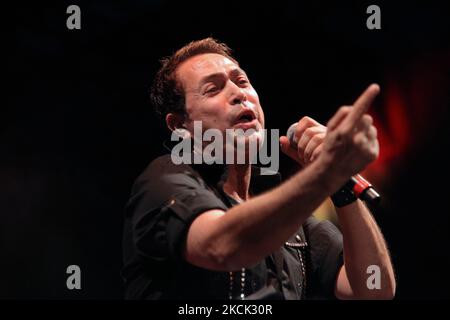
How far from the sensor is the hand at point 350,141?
970mm

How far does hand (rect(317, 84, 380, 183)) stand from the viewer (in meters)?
0.97

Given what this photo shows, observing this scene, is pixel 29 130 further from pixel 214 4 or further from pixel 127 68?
pixel 214 4

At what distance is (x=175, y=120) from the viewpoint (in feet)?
5.57

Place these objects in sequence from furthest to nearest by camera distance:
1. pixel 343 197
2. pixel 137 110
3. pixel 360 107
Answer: pixel 137 110 < pixel 343 197 < pixel 360 107

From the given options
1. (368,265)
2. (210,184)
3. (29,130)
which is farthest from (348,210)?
(29,130)

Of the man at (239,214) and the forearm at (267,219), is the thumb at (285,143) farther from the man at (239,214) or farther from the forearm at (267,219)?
the forearm at (267,219)

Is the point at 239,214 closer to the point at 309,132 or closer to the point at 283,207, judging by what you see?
the point at 283,207

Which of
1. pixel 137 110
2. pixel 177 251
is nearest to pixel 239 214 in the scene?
pixel 177 251

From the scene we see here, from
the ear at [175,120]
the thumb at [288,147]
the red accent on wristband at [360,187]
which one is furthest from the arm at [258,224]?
the ear at [175,120]

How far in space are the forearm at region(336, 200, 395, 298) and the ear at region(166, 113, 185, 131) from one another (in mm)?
537

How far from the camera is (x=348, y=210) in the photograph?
1450 millimetres

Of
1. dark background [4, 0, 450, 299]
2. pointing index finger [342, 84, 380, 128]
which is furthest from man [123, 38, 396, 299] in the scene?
dark background [4, 0, 450, 299]

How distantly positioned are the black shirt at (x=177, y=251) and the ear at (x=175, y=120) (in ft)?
0.87

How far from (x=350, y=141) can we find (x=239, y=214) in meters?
0.25
